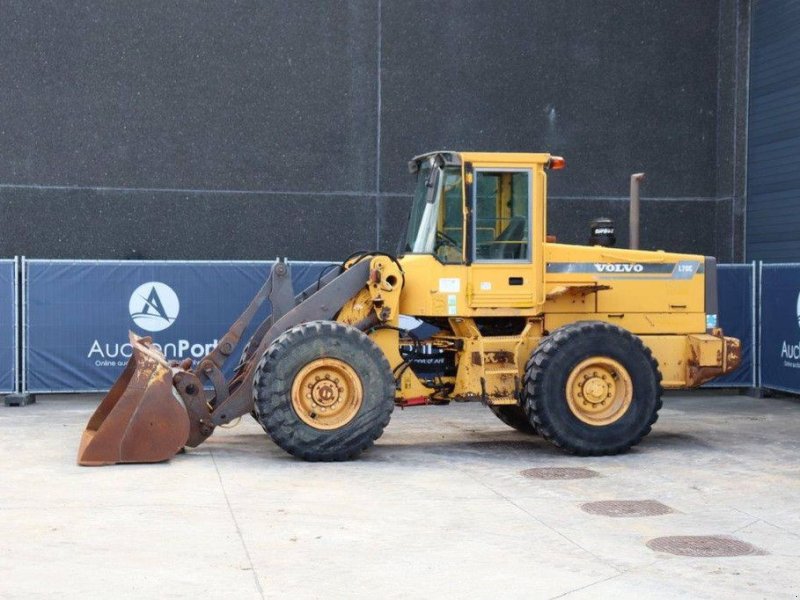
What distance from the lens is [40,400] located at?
59.6 feet

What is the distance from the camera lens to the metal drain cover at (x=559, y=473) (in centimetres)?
1169

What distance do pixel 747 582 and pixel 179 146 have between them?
47.7ft

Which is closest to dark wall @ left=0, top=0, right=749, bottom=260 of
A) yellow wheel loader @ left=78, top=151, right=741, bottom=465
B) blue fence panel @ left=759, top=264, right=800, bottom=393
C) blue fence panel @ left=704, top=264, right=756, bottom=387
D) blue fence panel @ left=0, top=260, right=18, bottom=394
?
blue fence panel @ left=0, top=260, right=18, bottom=394

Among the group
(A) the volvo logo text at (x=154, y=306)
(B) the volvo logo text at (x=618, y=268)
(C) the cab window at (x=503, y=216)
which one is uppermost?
(C) the cab window at (x=503, y=216)

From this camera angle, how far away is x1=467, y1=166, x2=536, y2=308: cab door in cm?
1306

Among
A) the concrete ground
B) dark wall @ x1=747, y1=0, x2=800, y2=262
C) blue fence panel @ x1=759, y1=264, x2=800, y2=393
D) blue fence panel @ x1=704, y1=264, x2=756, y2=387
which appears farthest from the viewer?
Result: dark wall @ x1=747, y1=0, x2=800, y2=262

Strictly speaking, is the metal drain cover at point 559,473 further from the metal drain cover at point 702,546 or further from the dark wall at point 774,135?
the dark wall at point 774,135

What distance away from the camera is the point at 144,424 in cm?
1181

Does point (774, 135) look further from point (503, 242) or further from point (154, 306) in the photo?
point (154, 306)

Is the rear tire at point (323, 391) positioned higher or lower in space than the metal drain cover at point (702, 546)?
higher

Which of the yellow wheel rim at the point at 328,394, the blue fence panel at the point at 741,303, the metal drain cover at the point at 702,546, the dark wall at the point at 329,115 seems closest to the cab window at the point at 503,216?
the yellow wheel rim at the point at 328,394

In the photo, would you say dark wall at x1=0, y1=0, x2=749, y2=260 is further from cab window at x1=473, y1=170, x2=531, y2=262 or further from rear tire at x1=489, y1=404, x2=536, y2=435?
cab window at x1=473, y1=170, x2=531, y2=262

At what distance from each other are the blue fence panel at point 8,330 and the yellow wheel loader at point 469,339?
15.5ft

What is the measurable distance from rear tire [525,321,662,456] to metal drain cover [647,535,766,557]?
12.2 feet
